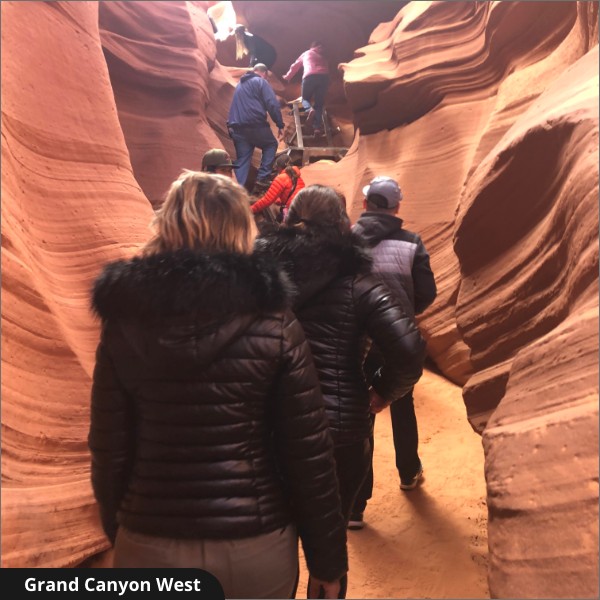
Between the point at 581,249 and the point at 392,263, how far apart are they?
967 millimetres

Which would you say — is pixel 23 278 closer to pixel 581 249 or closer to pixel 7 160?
pixel 7 160

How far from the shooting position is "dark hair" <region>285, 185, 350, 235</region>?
205 cm

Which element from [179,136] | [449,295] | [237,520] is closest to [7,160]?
[237,520]

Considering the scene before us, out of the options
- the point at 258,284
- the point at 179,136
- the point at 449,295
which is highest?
the point at 258,284

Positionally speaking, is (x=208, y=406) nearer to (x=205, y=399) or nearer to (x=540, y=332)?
(x=205, y=399)

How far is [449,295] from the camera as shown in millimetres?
4836

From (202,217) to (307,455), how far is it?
71 centimetres

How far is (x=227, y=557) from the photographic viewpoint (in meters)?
1.34

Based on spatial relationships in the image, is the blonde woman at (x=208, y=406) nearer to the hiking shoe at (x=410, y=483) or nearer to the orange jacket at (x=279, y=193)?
the hiking shoe at (x=410, y=483)

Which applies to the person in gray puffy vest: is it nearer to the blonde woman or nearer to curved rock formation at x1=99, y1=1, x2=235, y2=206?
the blonde woman

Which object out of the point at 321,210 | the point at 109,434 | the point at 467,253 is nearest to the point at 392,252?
the point at 467,253

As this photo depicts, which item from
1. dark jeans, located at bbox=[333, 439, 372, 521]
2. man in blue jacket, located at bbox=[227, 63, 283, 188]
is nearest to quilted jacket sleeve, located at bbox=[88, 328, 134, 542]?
dark jeans, located at bbox=[333, 439, 372, 521]

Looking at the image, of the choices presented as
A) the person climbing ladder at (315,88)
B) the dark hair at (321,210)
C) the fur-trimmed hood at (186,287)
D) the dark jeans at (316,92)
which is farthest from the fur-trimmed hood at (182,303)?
the dark jeans at (316,92)

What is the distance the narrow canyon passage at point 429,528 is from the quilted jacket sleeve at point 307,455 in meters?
1.39
